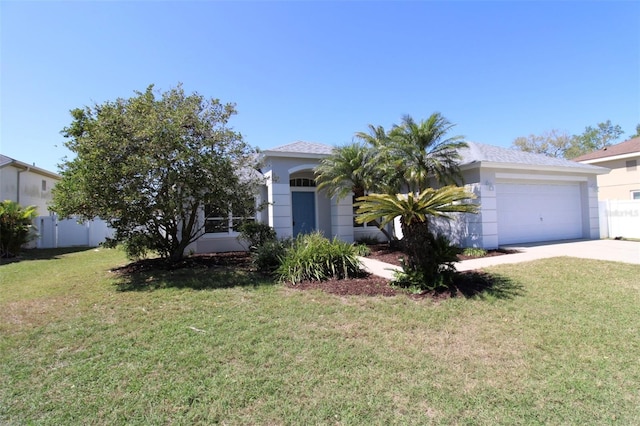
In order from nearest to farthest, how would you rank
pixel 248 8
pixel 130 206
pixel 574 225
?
pixel 130 206
pixel 248 8
pixel 574 225

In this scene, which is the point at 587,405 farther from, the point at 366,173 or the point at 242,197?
the point at 366,173

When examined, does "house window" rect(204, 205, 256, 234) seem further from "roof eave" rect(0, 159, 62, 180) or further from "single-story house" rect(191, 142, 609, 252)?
"roof eave" rect(0, 159, 62, 180)

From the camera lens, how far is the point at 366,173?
39.5 ft

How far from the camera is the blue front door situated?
14414mm

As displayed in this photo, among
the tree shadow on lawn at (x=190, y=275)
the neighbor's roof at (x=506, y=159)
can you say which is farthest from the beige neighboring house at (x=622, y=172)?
the tree shadow on lawn at (x=190, y=275)

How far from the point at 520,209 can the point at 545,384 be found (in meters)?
11.5

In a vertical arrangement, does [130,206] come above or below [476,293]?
above

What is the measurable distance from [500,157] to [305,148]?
788 cm

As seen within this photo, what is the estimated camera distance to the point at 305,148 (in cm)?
1399

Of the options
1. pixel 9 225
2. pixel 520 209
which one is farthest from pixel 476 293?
pixel 9 225

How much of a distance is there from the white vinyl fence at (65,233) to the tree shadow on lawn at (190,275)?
1001 cm

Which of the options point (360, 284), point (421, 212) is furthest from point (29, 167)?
point (421, 212)

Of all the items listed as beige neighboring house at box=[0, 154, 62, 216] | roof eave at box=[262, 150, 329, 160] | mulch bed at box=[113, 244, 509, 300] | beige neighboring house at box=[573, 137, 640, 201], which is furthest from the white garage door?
beige neighboring house at box=[0, 154, 62, 216]

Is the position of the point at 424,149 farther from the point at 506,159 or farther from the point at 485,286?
the point at 485,286
